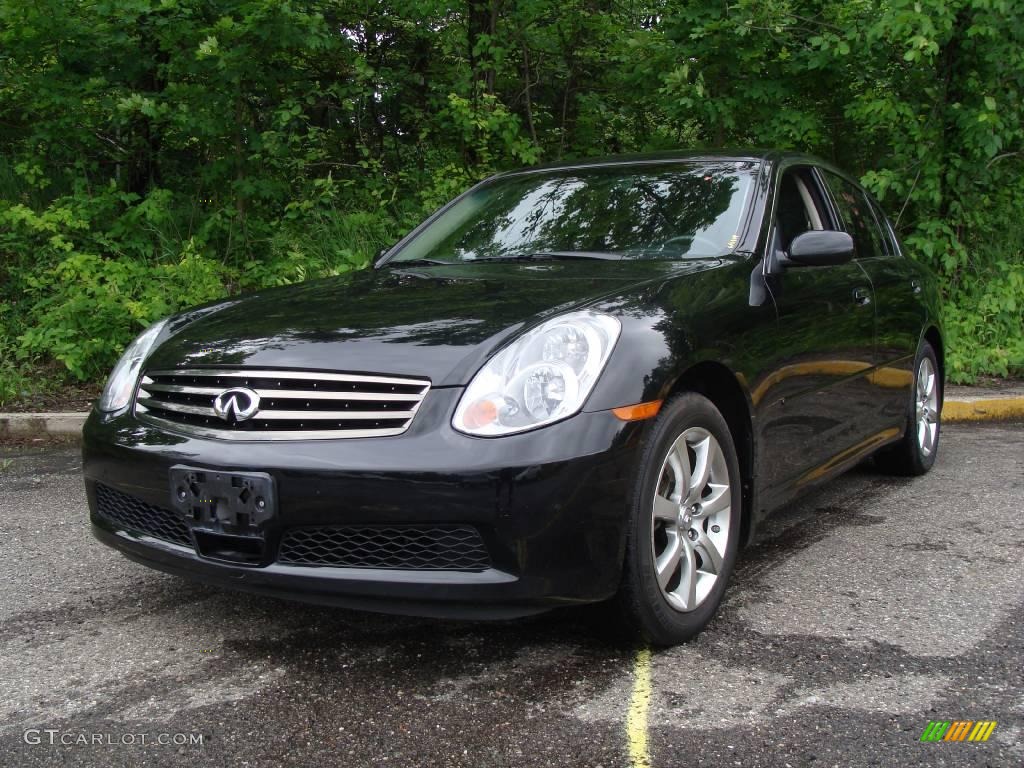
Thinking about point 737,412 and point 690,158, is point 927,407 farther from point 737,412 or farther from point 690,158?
point 737,412

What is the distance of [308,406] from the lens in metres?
2.69

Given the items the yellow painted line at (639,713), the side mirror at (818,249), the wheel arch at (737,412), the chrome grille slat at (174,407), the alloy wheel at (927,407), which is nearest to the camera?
the yellow painted line at (639,713)

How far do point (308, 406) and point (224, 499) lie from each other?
1.06 feet

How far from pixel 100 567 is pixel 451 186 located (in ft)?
19.3

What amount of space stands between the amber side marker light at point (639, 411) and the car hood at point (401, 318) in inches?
12.5

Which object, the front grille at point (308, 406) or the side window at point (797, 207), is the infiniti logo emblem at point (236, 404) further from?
the side window at point (797, 207)

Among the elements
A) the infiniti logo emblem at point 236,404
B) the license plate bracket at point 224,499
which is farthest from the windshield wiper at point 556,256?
the license plate bracket at point 224,499

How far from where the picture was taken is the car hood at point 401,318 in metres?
2.72

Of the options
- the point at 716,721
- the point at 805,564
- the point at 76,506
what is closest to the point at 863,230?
the point at 805,564

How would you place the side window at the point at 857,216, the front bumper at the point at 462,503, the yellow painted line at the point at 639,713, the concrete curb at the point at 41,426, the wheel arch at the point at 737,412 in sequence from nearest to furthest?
the yellow painted line at the point at 639,713 → the front bumper at the point at 462,503 → the wheel arch at the point at 737,412 → the side window at the point at 857,216 → the concrete curb at the point at 41,426

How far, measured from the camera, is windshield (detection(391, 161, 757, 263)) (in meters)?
3.65

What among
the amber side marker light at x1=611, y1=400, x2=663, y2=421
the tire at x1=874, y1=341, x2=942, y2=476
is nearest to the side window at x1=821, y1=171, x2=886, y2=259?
the tire at x1=874, y1=341, x2=942, y2=476

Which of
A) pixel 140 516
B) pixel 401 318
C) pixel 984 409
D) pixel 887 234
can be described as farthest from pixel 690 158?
pixel 984 409

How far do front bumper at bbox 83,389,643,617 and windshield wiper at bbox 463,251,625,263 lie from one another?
1.06 m
